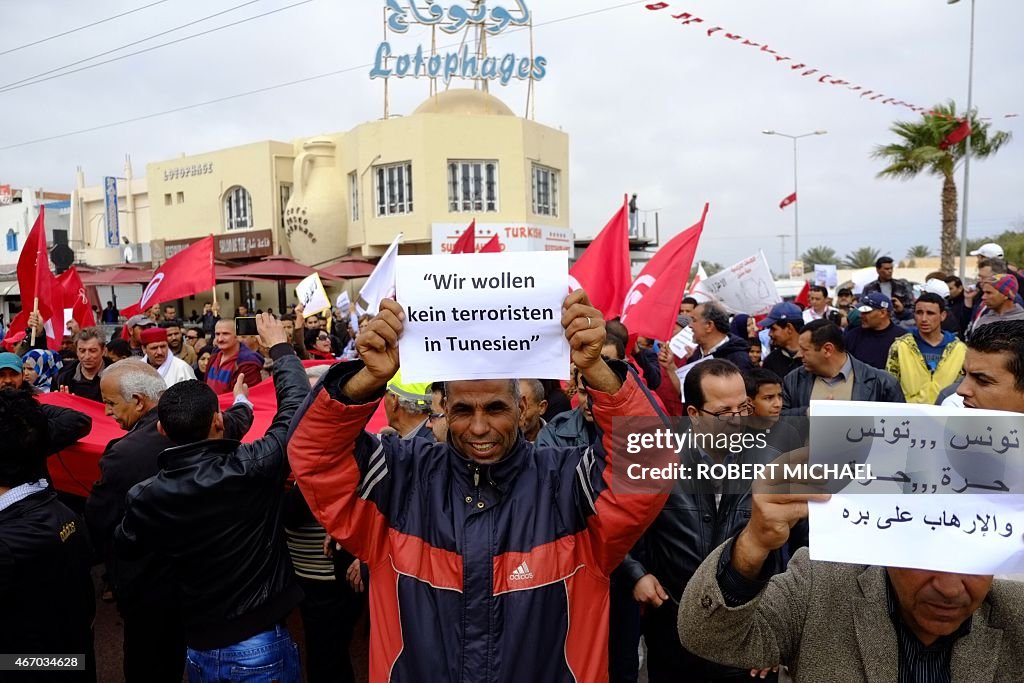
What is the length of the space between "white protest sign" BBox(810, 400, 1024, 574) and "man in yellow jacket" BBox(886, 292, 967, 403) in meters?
3.27

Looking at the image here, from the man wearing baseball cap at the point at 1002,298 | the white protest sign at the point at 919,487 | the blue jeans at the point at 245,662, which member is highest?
the man wearing baseball cap at the point at 1002,298

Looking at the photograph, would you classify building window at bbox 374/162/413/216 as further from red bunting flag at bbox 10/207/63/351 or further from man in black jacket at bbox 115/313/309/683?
man in black jacket at bbox 115/313/309/683

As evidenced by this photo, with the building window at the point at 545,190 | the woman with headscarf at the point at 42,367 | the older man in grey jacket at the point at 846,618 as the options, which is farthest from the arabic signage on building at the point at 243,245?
the older man in grey jacket at the point at 846,618

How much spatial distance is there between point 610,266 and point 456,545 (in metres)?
4.14

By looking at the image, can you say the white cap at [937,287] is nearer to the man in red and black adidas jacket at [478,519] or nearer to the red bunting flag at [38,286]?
the man in red and black adidas jacket at [478,519]

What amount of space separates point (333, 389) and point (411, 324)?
280 mm

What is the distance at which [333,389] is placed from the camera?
205 cm

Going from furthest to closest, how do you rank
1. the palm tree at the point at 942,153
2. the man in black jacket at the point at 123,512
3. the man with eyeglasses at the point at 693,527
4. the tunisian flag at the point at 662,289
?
the palm tree at the point at 942,153 < the tunisian flag at the point at 662,289 < the man in black jacket at the point at 123,512 < the man with eyeglasses at the point at 693,527

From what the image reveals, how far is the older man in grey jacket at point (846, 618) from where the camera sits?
1666mm

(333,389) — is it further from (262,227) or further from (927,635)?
(262,227)

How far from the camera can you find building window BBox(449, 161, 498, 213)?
25219mm

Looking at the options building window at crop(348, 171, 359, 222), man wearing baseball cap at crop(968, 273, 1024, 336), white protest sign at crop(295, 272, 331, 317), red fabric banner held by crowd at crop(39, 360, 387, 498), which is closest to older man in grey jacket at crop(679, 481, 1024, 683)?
red fabric banner held by crowd at crop(39, 360, 387, 498)

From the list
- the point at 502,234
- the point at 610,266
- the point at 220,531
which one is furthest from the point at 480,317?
the point at 502,234

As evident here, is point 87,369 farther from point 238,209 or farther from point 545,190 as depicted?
point 238,209
